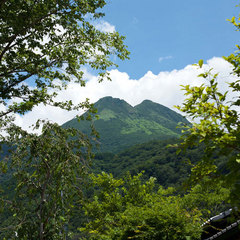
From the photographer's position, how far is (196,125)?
3035 millimetres

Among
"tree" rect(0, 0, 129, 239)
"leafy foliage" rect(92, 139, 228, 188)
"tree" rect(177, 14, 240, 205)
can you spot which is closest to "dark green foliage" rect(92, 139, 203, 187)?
"leafy foliage" rect(92, 139, 228, 188)

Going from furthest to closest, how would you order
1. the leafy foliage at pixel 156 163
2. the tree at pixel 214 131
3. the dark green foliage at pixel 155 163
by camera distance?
Answer: 1. the dark green foliage at pixel 155 163
2. the leafy foliage at pixel 156 163
3. the tree at pixel 214 131

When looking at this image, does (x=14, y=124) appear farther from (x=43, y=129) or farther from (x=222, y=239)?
(x=222, y=239)

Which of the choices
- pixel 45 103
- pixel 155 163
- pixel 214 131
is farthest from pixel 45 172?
pixel 155 163

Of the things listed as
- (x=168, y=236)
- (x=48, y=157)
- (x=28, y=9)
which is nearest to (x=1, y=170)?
(x=48, y=157)

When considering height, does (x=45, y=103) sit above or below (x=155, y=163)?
above

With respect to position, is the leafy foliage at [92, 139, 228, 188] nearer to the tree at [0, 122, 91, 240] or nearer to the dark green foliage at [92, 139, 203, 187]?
the dark green foliage at [92, 139, 203, 187]

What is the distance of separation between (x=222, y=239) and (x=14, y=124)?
272 inches

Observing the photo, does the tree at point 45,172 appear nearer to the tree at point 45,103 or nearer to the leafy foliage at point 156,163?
the tree at point 45,103

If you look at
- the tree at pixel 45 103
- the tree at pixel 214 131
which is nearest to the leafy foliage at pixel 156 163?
the tree at pixel 45 103

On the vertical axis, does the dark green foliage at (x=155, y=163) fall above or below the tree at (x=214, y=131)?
below

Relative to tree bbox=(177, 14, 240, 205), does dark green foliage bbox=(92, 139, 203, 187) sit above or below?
below

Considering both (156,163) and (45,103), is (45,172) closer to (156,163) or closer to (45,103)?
(45,103)

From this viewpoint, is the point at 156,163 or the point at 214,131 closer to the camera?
the point at 214,131
